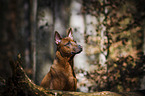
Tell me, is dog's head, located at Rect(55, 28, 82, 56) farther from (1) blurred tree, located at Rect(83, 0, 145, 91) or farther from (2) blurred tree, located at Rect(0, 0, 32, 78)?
(2) blurred tree, located at Rect(0, 0, 32, 78)

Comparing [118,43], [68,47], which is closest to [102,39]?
[118,43]

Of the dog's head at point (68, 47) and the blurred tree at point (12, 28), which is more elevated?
the blurred tree at point (12, 28)

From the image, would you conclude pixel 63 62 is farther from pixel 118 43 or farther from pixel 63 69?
pixel 118 43

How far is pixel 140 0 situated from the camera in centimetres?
281

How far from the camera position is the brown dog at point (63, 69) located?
147 cm

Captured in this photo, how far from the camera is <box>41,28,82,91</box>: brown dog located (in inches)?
58.1

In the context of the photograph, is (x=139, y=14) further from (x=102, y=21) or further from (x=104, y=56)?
(x=104, y=56)

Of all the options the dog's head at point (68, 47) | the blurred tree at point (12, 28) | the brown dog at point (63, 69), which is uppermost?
the blurred tree at point (12, 28)

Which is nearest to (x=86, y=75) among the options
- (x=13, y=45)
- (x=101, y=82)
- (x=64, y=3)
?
(x=101, y=82)

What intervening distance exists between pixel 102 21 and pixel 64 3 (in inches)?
35.1

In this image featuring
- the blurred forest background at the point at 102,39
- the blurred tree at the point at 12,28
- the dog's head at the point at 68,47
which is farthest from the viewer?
the blurred tree at the point at 12,28

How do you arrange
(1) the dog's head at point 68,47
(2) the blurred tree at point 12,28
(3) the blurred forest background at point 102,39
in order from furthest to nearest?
(2) the blurred tree at point 12,28 → (3) the blurred forest background at point 102,39 → (1) the dog's head at point 68,47

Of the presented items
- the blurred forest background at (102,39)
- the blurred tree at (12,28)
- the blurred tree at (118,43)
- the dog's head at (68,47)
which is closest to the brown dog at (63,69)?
the dog's head at (68,47)

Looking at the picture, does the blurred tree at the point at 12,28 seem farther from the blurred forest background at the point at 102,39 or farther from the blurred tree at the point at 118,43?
the blurred tree at the point at 118,43
